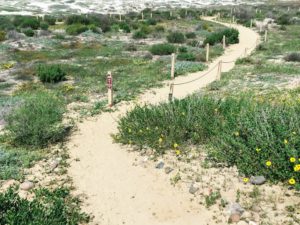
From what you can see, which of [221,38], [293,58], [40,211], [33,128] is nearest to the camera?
[40,211]

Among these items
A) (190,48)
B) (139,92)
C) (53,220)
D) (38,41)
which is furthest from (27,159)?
(38,41)

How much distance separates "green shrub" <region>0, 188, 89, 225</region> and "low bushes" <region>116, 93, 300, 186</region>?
3.04 m

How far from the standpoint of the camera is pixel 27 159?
9.70 meters

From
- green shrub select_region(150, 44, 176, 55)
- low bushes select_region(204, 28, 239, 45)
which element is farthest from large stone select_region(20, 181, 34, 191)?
low bushes select_region(204, 28, 239, 45)

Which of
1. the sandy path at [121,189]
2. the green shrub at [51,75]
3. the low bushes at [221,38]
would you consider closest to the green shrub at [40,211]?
the sandy path at [121,189]

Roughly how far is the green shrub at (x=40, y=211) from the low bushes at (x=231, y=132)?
3036 millimetres

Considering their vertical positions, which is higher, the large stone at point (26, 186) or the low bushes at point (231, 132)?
the low bushes at point (231, 132)

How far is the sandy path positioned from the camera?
23.7 ft

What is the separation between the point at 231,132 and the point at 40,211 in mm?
4904

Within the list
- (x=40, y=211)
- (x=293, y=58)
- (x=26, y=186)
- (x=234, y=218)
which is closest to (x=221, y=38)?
(x=293, y=58)

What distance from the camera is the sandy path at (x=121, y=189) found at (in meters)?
7.24

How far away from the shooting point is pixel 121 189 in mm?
8281

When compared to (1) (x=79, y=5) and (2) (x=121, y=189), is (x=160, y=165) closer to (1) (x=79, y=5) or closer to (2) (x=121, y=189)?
Answer: (2) (x=121, y=189)

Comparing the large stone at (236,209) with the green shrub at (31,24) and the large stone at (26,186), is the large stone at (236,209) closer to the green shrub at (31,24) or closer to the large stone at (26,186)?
the large stone at (26,186)
